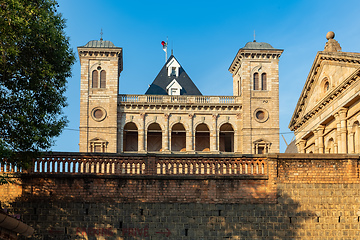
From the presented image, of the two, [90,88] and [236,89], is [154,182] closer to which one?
[90,88]

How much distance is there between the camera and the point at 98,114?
5916cm

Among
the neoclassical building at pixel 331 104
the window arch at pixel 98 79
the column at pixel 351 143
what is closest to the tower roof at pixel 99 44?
the window arch at pixel 98 79

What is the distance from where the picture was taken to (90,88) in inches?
2357

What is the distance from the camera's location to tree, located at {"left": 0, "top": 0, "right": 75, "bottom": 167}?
17.3m

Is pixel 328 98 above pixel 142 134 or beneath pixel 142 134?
above

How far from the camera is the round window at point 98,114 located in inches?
2314

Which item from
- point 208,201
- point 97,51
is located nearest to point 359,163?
point 208,201

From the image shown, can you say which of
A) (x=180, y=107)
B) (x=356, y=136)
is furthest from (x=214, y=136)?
(x=356, y=136)

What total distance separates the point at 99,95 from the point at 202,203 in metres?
40.6

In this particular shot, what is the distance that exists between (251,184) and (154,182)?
147 inches

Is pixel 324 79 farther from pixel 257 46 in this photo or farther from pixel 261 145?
pixel 257 46

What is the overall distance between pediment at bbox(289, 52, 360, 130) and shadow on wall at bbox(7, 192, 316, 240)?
14.4 m

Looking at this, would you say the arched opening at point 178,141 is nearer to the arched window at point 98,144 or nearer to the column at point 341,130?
the arched window at point 98,144

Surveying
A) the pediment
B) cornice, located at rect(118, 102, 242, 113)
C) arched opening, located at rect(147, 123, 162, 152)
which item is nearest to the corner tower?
cornice, located at rect(118, 102, 242, 113)
